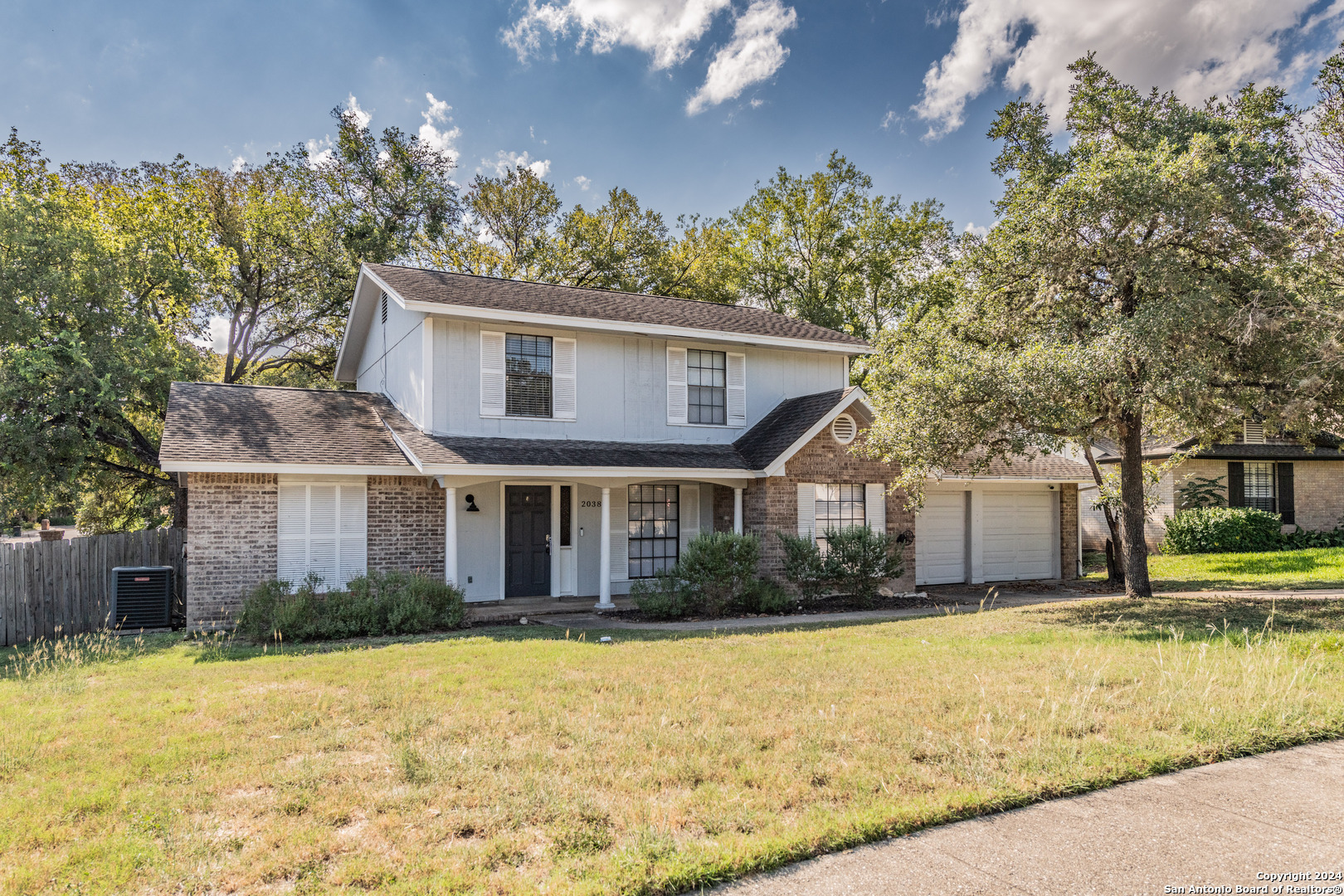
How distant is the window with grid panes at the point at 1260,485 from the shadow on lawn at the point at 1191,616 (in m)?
13.0

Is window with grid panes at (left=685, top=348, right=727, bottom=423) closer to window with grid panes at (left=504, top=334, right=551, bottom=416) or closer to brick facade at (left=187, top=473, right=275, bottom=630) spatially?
window with grid panes at (left=504, top=334, right=551, bottom=416)

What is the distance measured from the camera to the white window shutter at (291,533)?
42.3ft

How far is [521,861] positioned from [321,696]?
13.5 feet

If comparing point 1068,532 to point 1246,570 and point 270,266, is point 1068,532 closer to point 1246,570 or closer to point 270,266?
point 1246,570

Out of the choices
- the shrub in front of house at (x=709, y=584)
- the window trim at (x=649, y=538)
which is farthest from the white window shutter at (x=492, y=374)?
the shrub in front of house at (x=709, y=584)

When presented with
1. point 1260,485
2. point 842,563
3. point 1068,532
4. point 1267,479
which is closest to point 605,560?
point 842,563

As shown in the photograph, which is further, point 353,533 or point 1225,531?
point 1225,531

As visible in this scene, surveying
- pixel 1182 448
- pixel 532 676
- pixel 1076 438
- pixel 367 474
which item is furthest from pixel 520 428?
pixel 1182 448

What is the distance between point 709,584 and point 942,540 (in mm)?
7347

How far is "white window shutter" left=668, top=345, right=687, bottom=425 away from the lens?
16531mm

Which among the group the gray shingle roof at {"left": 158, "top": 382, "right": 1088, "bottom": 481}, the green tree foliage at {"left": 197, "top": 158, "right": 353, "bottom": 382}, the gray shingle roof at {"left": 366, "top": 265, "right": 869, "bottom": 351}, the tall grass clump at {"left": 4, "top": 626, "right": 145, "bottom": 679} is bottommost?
the tall grass clump at {"left": 4, "top": 626, "right": 145, "bottom": 679}

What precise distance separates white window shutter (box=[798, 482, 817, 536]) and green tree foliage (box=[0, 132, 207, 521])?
13.9 meters

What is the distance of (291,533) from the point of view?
42.7 feet

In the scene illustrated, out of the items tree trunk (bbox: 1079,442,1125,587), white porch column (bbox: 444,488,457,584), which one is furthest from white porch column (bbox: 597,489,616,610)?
tree trunk (bbox: 1079,442,1125,587)
